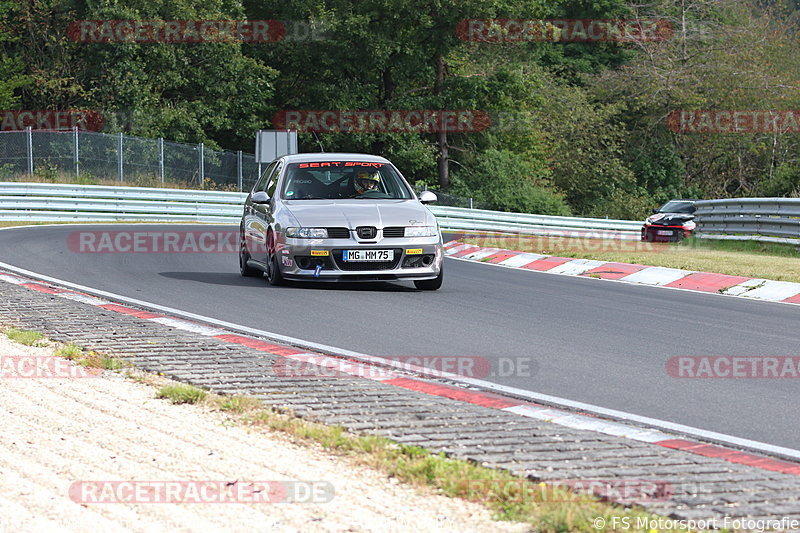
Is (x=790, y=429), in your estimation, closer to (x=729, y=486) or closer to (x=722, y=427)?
(x=722, y=427)

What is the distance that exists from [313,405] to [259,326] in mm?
3527

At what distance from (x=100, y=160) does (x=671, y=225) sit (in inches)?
670

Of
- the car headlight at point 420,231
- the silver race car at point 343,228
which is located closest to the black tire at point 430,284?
the silver race car at point 343,228

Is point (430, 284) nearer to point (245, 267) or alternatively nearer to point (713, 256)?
point (245, 267)

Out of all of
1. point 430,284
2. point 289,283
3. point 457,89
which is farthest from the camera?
point 457,89

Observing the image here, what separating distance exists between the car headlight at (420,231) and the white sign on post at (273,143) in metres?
22.0

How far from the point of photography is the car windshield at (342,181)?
13.5 m

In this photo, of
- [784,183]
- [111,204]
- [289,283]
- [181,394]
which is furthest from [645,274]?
[784,183]

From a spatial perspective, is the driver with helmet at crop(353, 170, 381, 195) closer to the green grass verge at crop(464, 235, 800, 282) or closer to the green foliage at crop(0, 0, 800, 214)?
the green grass verge at crop(464, 235, 800, 282)

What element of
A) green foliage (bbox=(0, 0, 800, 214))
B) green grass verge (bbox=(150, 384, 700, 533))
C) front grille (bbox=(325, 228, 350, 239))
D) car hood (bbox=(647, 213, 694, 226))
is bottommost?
green grass verge (bbox=(150, 384, 700, 533))

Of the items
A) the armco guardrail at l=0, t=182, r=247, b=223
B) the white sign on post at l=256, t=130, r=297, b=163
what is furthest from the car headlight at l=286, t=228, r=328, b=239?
the white sign on post at l=256, t=130, r=297, b=163

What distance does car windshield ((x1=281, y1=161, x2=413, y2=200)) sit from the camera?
1352 cm

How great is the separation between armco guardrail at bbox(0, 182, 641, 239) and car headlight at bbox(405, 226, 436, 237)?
17291 millimetres

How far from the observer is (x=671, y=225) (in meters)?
28.1
